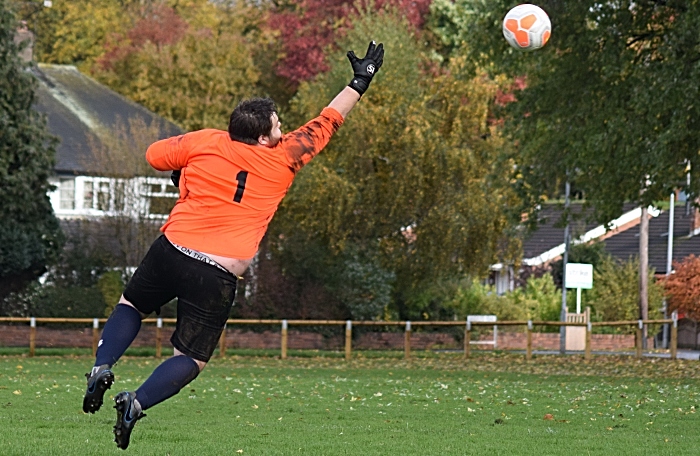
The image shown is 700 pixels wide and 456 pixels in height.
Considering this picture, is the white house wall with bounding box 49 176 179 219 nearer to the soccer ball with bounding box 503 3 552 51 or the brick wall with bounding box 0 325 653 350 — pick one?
the brick wall with bounding box 0 325 653 350

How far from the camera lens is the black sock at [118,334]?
7496 mm

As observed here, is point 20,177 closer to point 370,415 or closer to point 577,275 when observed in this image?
point 577,275

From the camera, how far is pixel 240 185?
7.41m

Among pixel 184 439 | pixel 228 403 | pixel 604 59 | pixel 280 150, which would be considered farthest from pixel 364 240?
pixel 280 150

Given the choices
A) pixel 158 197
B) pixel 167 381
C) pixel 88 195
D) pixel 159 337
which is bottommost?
pixel 159 337

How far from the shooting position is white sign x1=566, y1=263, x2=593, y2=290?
125 ft

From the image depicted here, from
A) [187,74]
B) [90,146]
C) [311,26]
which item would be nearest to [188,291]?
[90,146]

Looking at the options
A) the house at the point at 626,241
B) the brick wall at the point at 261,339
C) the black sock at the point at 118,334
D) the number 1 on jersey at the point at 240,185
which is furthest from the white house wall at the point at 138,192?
the number 1 on jersey at the point at 240,185

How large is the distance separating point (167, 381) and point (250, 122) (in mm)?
1649

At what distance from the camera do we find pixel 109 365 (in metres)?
7.38

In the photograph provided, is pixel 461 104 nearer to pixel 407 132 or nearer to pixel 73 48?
pixel 407 132

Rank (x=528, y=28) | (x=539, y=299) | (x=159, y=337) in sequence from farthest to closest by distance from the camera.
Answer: (x=539, y=299), (x=159, y=337), (x=528, y=28)

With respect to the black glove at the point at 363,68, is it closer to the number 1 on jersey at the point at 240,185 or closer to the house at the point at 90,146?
the number 1 on jersey at the point at 240,185

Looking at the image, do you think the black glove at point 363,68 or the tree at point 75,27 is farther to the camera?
the tree at point 75,27
